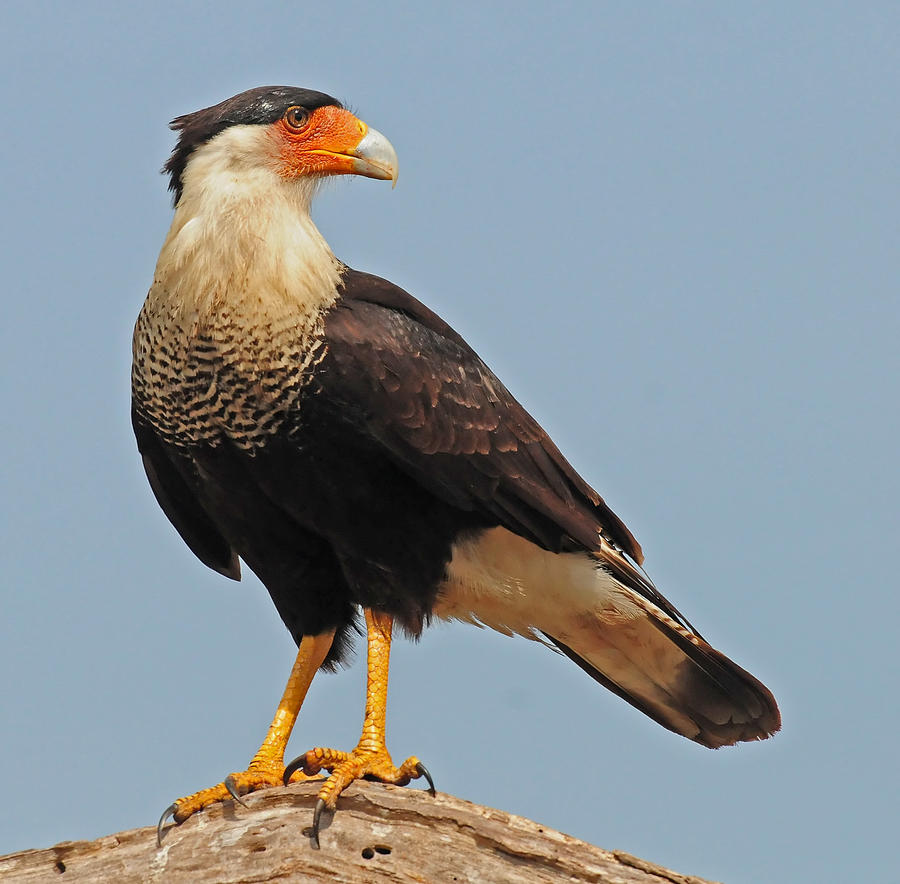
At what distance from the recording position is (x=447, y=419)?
5.04 m

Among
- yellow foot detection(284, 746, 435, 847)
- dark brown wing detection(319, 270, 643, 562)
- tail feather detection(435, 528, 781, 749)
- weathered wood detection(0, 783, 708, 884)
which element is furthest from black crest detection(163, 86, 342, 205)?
weathered wood detection(0, 783, 708, 884)

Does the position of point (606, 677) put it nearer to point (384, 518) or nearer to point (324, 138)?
point (384, 518)

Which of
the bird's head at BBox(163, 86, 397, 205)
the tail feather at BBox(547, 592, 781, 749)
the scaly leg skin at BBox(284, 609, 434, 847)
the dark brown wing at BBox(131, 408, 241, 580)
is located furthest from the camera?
the tail feather at BBox(547, 592, 781, 749)

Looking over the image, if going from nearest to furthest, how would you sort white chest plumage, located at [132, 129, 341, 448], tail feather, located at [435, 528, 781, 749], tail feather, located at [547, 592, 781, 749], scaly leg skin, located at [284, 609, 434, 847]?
scaly leg skin, located at [284, 609, 434, 847], white chest plumage, located at [132, 129, 341, 448], tail feather, located at [435, 528, 781, 749], tail feather, located at [547, 592, 781, 749]

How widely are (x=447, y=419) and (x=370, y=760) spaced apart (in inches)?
50.1

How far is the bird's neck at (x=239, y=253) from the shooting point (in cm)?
481

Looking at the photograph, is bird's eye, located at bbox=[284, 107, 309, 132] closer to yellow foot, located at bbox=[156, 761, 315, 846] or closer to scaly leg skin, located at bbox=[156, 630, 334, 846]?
scaly leg skin, located at bbox=[156, 630, 334, 846]

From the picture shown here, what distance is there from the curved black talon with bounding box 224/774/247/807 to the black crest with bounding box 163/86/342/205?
84.9 inches

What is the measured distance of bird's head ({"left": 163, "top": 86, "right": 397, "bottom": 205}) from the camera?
4957 mm

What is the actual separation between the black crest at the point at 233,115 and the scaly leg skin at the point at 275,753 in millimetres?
1856

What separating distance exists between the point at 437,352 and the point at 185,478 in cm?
107

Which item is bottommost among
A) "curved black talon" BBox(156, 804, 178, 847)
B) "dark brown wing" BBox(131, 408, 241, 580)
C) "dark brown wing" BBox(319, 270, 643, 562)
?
"curved black talon" BBox(156, 804, 178, 847)

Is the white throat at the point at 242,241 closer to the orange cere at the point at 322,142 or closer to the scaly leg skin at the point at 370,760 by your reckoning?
the orange cere at the point at 322,142

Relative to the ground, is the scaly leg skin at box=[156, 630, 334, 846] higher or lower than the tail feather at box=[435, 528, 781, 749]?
lower
